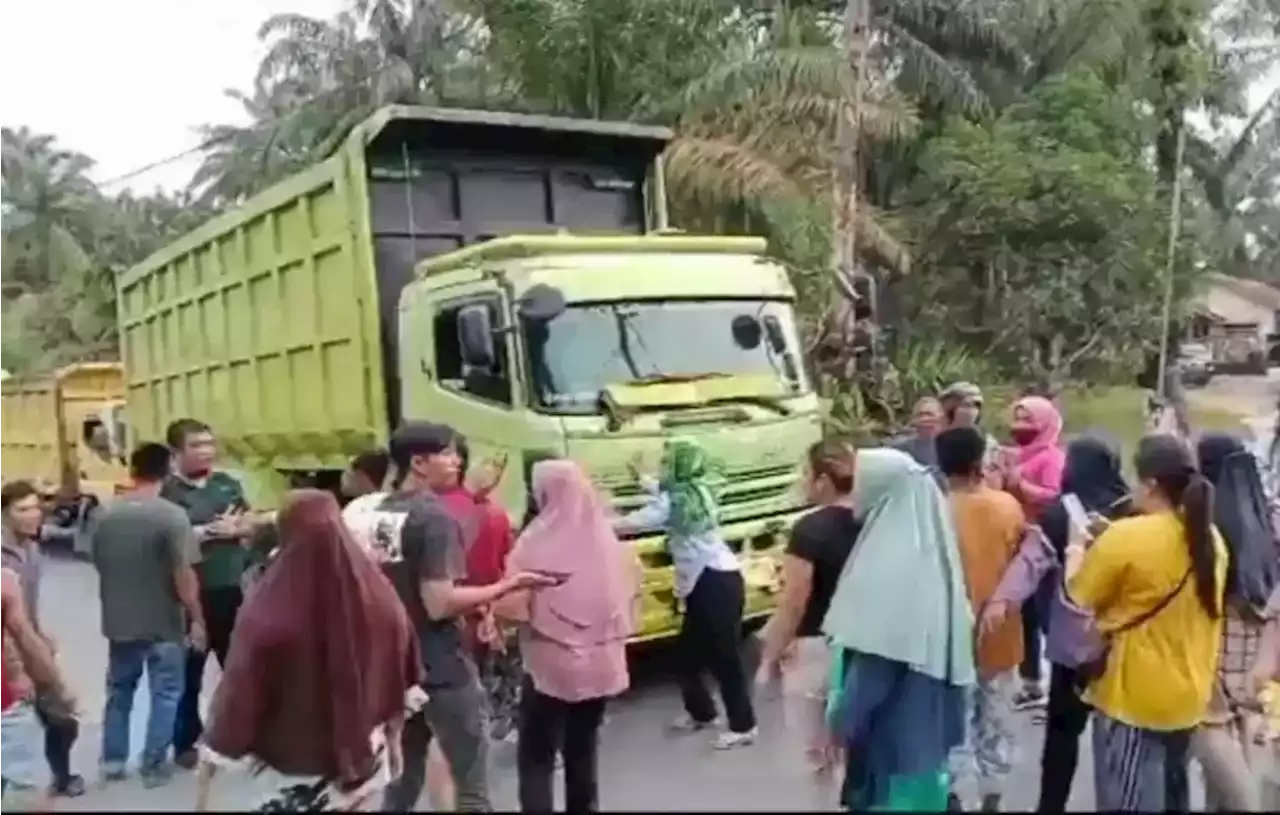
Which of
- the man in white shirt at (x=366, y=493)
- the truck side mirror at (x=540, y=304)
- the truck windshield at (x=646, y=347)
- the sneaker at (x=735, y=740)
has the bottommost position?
the sneaker at (x=735, y=740)

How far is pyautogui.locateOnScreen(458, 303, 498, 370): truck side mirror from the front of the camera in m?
8.09

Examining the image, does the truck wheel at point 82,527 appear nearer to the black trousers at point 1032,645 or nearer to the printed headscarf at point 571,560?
the black trousers at point 1032,645

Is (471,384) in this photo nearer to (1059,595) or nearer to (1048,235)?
(1059,595)

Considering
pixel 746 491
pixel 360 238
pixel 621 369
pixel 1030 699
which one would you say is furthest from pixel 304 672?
pixel 360 238

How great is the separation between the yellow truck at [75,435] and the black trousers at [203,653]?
401 inches

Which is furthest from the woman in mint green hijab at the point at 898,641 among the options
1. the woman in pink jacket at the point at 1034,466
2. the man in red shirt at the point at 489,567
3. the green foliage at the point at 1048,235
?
the green foliage at the point at 1048,235

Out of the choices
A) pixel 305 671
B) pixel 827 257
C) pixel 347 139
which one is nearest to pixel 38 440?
pixel 827 257

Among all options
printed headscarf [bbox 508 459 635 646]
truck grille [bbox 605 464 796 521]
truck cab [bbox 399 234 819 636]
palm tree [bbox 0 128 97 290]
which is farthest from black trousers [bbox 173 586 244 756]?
palm tree [bbox 0 128 97 290]

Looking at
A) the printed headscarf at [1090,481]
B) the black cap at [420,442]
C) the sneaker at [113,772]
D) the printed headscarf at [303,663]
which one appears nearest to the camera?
the printed headscarf at [303,663]

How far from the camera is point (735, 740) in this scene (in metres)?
7.20

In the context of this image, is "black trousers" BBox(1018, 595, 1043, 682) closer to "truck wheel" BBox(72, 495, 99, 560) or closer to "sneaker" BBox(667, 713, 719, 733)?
"sneaker" BBox(667, 713, 719, 733)

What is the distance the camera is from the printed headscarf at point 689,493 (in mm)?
7223

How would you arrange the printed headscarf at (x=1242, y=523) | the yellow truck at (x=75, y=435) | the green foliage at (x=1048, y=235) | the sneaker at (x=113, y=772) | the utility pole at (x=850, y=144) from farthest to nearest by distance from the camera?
the green foliage at (x=1048, y=235), the yellow truck at (x=75, y=435), the utility pole at (x=850, y=144), the sneaker at (x=113, y=772), the printed headscarf at (x=1242, y=523)

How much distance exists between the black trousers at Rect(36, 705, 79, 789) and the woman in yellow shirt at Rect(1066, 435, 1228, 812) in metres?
4.31
